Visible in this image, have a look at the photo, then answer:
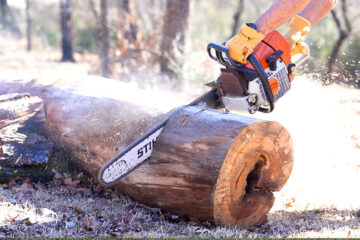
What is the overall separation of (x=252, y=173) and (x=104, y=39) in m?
10.00

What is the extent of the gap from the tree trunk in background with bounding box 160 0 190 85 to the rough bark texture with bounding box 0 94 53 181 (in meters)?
4.84

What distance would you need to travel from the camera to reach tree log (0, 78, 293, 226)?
3.22 m

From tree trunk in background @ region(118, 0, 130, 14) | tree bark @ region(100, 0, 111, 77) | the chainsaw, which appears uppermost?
the chainsaw

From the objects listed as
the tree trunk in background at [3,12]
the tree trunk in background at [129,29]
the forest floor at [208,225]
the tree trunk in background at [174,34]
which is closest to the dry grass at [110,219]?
the forest floor at [208,225]

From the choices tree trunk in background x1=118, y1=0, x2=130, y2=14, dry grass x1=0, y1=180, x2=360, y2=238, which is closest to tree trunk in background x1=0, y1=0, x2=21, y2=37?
tree trunk in background x1=118, y1=0, x2=130, y2=14

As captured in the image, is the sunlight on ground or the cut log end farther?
the sunlight on ground

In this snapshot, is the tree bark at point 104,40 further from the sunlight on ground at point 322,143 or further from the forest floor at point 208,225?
the forest floor at point 208,225

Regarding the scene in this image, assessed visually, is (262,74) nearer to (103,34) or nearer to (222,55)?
(222,55)

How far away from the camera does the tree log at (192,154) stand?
127 inches

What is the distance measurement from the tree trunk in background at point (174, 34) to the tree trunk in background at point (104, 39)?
2.69 meters

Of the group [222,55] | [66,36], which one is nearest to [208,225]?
[222,55]

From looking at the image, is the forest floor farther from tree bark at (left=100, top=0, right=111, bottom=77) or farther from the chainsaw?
tree bark at (left=100, top=0, right=111, bottom=77)

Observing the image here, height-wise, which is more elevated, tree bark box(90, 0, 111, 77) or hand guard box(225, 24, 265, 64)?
hand guard box(225, 24, 265, 64)

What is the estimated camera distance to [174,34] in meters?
9.36
